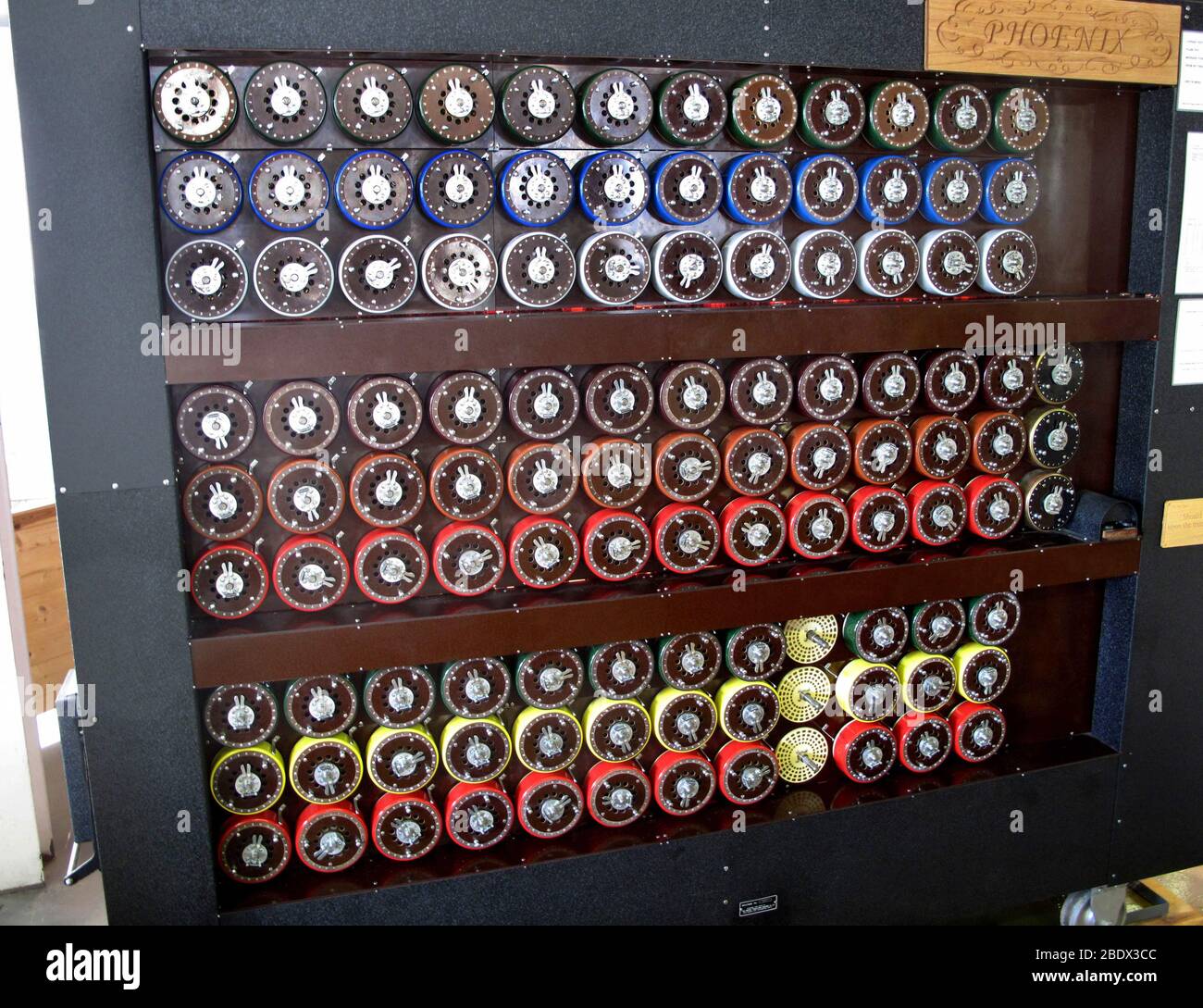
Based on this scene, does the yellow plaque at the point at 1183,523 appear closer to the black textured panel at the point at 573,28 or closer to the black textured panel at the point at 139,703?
the black textured panel at the point at 573,28

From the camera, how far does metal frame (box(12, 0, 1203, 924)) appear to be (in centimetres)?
219

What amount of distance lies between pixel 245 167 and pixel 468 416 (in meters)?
0.80

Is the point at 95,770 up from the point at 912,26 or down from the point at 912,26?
down

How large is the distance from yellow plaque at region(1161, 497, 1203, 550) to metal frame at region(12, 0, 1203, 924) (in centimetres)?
4

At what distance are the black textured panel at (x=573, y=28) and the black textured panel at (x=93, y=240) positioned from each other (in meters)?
0.14

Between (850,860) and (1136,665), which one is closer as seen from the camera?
(850,860)

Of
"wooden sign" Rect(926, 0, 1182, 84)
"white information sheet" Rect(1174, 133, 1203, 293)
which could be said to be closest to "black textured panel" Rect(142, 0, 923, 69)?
"wooden sign" Rect(926, 0, 1182, 84)

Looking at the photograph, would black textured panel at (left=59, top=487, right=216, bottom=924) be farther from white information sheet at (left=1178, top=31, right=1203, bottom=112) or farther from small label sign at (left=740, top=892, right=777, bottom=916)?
white information sheet at (left=1178, top=31, right=1203, bottom=112)

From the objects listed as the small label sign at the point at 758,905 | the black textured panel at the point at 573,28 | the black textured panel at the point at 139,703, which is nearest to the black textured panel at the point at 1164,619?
the black textured panel at the point at 573,28

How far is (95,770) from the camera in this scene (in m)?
2.39

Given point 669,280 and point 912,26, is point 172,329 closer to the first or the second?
point 669,280

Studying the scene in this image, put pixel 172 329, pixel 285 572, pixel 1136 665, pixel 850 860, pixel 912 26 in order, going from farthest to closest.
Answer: pixel 1136 665, pixel 850 860, pixel 912 26, pixel 285 572, pixel 172 329

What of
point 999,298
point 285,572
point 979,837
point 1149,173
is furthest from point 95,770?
point 1149,173

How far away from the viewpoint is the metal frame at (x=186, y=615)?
86.1 inches
